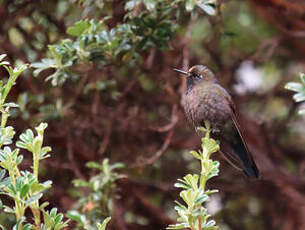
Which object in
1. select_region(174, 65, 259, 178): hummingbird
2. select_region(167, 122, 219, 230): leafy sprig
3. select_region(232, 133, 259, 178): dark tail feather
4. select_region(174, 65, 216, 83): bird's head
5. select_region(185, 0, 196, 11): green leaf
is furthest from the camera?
select_region(174, 65, 216, 83): bird's head

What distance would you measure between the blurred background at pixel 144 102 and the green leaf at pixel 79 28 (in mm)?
10

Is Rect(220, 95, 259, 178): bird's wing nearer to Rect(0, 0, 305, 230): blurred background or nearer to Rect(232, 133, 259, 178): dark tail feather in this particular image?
Rect(232, 133, 259, 178): dark tail feather

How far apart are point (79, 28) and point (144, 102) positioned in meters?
1.12

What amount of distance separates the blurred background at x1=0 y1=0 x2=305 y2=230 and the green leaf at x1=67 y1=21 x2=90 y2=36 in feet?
0.03

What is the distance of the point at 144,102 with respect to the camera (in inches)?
145

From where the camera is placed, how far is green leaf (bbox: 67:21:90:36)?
2656 mm

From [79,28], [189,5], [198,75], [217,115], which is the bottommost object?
[217,115]

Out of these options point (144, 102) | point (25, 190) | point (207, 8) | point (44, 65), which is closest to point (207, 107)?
point (207, 8)

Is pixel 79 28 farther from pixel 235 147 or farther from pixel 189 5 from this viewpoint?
pixel 235 147

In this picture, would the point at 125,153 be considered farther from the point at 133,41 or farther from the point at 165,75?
the point at 133,41

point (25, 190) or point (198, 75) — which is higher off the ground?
point (198, 75)

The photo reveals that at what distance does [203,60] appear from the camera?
3.99m

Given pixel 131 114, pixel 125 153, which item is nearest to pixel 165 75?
pixel 131 114

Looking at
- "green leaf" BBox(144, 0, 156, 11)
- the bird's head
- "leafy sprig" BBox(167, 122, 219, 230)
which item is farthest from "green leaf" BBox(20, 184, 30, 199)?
the bird's head
